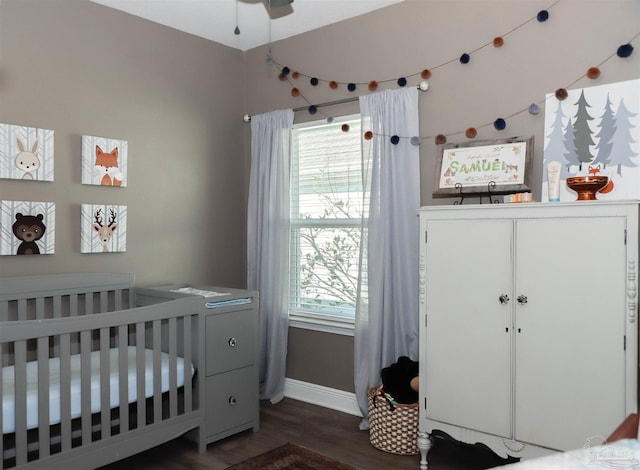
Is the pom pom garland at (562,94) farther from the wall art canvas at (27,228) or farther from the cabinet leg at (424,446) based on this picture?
the wall art canvas at (27,228)

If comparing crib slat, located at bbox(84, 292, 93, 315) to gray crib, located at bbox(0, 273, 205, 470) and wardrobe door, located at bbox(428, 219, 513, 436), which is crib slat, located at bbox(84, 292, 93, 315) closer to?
gray crib, located at bbox(0, 273, 205, 470)

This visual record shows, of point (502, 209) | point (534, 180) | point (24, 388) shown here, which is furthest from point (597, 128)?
point (24, 388)

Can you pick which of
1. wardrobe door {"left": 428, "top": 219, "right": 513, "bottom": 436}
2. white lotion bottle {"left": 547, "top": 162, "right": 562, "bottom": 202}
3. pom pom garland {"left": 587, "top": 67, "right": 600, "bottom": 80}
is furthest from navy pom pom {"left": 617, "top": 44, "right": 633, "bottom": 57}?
wardrobe door {"left": 428, "top": 219, "right": 513, "bottom": 436}

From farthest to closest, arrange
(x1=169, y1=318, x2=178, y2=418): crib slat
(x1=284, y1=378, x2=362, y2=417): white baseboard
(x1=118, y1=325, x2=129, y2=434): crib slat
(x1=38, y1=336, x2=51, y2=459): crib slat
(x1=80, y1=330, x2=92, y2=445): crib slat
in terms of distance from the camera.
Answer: (x1=284, y1=378, x2=362, y2=417): white baseboard → (x1=169, y1=318, x2=178, y2=418): crib slat → (x1=118, y1=325, x2=129, y2=434): crib slat → (x1=80, y1=330, x2=92, y2=445): crib slat → (x1=38, y1=336, x2=51, y2=459): crib slat

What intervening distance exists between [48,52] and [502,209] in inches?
95.6

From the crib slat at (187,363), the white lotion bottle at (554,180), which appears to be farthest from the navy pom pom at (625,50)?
the crib slat at (187,363)

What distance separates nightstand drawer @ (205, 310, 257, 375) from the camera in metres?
2.79

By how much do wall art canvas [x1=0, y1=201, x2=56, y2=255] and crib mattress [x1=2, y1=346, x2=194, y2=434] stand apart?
1.89 ft

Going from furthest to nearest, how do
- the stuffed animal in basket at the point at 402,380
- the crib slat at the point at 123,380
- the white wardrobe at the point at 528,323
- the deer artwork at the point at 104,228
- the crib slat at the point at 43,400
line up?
1. the deer artwork at the point at 104,228
2. the stuffed animal in basket at the point at 402,380
3. the crib slat at the point at 123,380
4. the crib slat at the point at 43,400
5. the white wardrobe at the point at 528,323

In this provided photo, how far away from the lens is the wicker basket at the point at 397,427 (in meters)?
2.66

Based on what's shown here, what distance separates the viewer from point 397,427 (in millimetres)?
2668

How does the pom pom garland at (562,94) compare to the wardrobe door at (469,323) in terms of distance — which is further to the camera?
the pom pom garland at (562,94)

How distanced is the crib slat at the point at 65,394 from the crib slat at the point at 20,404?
14 cm

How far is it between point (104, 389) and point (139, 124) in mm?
1640
